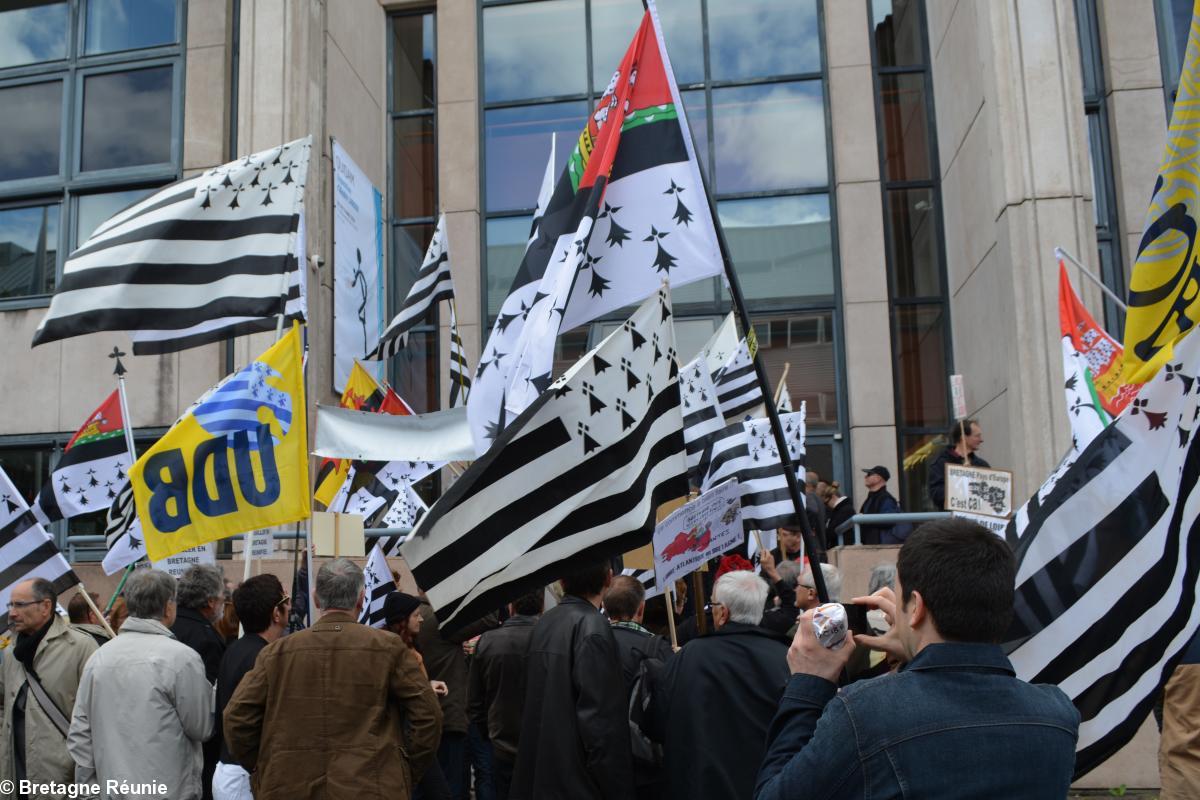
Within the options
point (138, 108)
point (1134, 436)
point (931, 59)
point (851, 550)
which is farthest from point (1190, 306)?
point (138, 108)

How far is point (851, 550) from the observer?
9.77m

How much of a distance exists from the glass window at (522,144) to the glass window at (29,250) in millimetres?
6020

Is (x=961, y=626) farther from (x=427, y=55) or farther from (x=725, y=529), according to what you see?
(x=427, y=55)

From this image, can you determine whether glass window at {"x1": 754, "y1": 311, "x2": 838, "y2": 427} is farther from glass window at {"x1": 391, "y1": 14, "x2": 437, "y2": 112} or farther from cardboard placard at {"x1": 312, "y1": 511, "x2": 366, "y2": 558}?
cardboard placard at {"x1": 312, "y1": 511, "x2": 366, "y2": 558}

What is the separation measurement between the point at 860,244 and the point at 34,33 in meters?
12.0

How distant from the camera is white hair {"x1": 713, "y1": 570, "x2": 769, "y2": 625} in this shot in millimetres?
5086

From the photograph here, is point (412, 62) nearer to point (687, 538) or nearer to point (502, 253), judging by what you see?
point (502, 253)

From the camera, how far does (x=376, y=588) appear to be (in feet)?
26.3

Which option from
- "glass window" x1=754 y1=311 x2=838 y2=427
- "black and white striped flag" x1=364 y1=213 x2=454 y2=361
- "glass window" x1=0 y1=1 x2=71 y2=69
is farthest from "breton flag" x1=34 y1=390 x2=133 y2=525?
"glass window" x1=754 y1=311 x2=838 y2=427

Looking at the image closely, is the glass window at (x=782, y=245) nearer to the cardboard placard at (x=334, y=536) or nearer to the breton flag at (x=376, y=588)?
the cardboard placard at (x=334, y=536)

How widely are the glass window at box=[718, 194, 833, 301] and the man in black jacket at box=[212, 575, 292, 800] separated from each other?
1115 centimetres

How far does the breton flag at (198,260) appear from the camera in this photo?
8.50 m

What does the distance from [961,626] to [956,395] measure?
882cm

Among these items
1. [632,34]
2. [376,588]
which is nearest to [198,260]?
[376,588]
